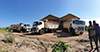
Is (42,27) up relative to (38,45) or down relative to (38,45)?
up

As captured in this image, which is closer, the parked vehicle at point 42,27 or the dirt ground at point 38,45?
the dirt ground at point 38,45

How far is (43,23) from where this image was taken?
46.4 ft

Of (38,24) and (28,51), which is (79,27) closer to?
(38,24)

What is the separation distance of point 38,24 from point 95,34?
10.4 m

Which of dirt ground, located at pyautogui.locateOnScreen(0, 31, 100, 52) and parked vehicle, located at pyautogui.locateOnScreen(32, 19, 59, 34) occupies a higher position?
parked vehicle, located at pyautogui.locateOnScreen(32, 19, 59, 34)

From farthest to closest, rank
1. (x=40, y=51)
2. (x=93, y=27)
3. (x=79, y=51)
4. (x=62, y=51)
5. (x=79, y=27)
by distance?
(x=79, y=27) < (x=40, y=51) < (x=79, y=51) < (x=93, y=27) < (x=62, y=51)

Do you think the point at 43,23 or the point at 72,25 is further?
the point at 43,23

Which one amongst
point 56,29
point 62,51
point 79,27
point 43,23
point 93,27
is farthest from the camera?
point 56,29

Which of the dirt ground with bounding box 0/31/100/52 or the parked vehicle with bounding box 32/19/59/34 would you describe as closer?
the dirt ground with bounding box 0/31/100/52

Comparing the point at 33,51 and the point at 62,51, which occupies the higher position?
the point at 62,51

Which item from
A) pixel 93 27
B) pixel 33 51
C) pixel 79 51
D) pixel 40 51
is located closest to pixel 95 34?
pixel 93 27

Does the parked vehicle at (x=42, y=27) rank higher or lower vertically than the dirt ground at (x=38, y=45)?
higher

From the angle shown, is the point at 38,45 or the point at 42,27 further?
the point at 42,27

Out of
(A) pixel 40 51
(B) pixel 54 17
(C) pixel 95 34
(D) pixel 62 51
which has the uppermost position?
(B) pixel 54 17
